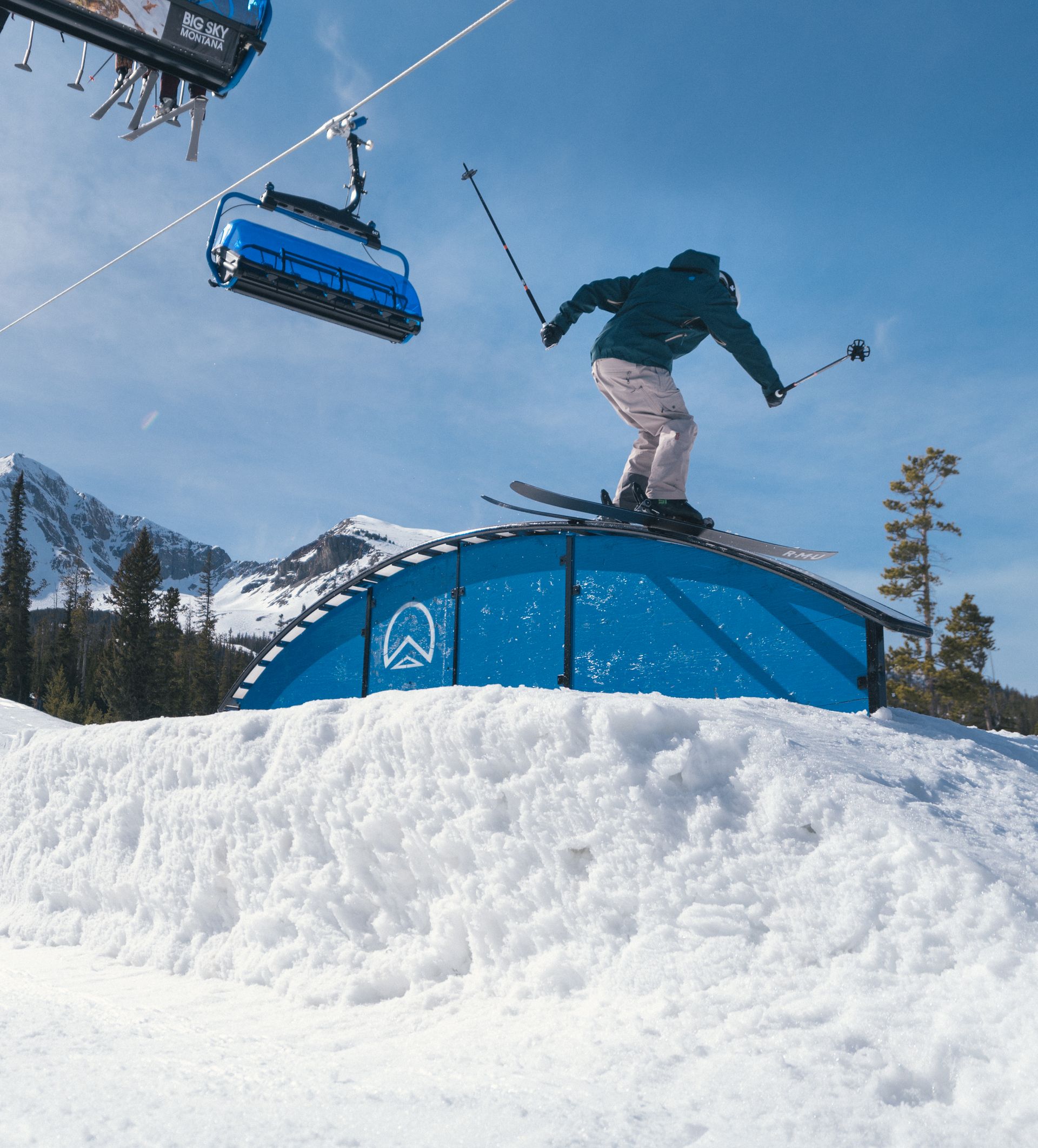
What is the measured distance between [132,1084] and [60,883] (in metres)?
3.77

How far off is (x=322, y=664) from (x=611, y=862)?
7411 mm

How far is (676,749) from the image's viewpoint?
369 cm

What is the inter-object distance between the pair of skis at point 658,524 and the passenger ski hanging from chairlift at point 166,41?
4.54 meters

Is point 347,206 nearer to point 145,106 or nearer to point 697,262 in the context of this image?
point 145,106

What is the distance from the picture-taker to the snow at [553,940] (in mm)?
2439

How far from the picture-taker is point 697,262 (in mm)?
7180

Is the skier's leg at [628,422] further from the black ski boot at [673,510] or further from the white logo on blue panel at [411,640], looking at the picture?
the white logo on blue panel at [411,640]

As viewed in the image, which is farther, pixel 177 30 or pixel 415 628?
pixel 415 628

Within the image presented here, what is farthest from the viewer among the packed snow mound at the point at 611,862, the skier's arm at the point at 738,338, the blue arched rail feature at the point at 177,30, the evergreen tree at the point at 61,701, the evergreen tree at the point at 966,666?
the evergreen tree at the point at 61,701

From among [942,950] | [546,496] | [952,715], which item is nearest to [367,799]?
[942,950]

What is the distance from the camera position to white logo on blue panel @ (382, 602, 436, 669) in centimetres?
908

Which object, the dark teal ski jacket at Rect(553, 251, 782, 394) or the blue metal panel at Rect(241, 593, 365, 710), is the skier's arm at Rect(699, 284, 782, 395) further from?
the blue metal panel at Rect(241, 593, 365, 710)

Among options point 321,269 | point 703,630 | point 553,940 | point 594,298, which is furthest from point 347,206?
point 553,940

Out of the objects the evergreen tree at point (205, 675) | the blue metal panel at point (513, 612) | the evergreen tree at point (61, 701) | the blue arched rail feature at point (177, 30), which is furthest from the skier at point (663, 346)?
the evergreen tree at point (61, 701)
